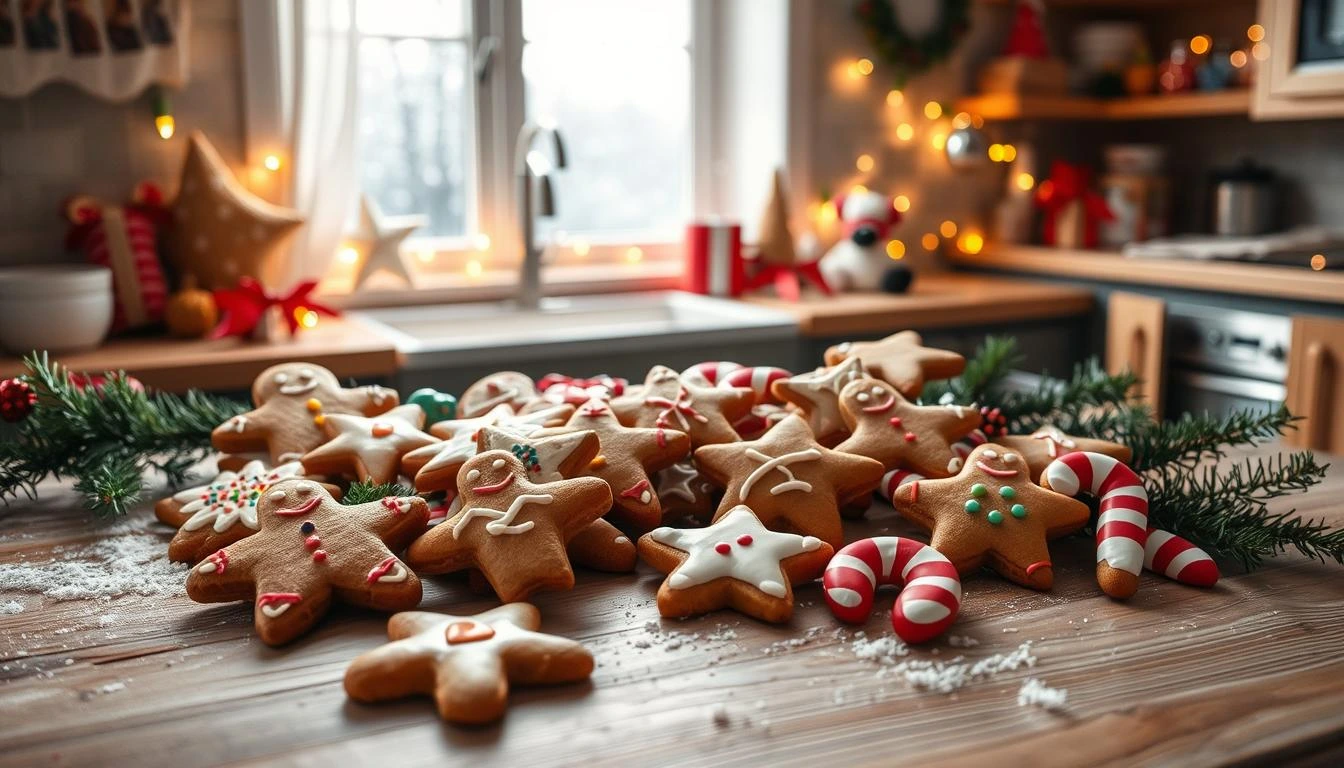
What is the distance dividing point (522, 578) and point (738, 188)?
2.55 metres

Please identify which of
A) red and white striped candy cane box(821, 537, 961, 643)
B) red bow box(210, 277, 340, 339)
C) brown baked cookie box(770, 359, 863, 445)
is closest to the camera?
red and white striped candy cane box(821, 537, 961, 643)

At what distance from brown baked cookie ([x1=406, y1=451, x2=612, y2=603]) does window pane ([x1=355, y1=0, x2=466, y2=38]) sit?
2165 mm

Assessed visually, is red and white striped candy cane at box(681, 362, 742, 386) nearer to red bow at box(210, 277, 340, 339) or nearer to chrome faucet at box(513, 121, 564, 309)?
red bow at box(210, 277, 340, 339)

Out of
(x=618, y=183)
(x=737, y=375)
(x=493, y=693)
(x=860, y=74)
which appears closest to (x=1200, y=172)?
(x=860, y=74)

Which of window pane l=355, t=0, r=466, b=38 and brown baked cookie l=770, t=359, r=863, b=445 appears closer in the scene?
brown baked cookie l=770, t=359, r=863, b=445

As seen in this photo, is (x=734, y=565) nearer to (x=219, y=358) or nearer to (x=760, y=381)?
(x=760, y=381)

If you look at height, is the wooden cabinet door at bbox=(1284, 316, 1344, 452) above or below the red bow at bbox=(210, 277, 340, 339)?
below

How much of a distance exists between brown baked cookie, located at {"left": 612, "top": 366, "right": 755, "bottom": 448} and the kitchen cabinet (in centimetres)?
210

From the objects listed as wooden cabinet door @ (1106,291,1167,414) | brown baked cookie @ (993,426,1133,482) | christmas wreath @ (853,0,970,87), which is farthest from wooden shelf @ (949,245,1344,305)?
brown baked cookie @ (993,426,1133,482)

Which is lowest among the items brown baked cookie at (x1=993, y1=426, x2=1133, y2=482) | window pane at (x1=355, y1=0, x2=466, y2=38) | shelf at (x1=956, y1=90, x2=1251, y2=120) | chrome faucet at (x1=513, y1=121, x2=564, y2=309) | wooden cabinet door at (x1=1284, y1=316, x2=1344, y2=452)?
wooden cabinet door at (x1=1284, y1=316, x2=1344, y2=452)

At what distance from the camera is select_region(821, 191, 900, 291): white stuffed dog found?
9.71ft

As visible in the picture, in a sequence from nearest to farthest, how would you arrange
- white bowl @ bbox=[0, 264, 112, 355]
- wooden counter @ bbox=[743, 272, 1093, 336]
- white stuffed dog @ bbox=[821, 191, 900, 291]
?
white bowl @ bbox=[0, 264, 112, 355] → wooden counter @ bbox=[743, 272, 1093, 336] → white stuffed dog @ bbox=[821, 191, 900, 291]

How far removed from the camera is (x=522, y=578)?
0.79m

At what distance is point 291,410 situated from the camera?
107 cm
